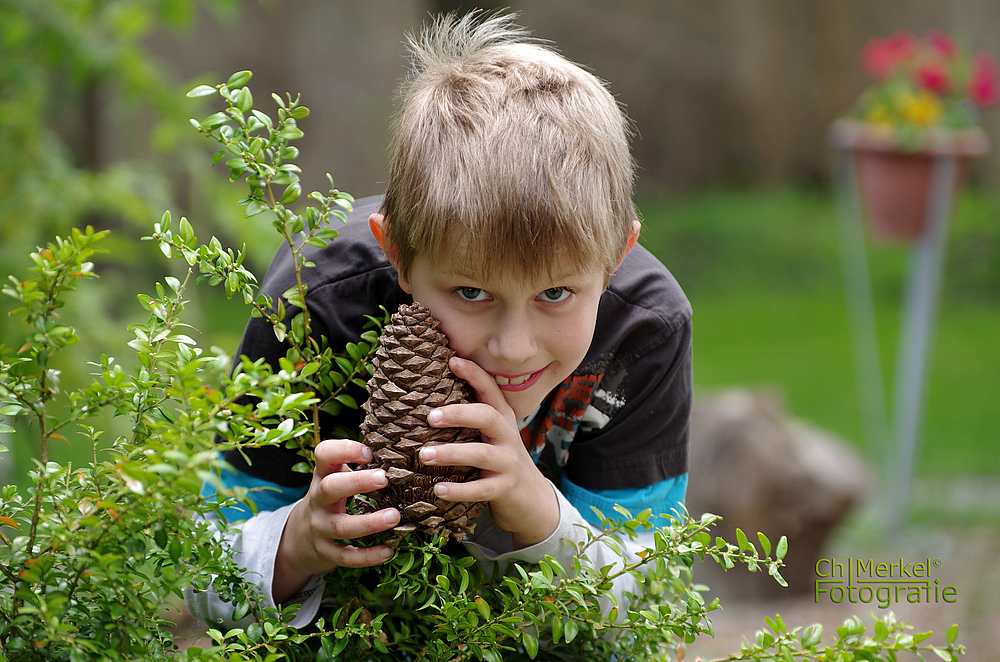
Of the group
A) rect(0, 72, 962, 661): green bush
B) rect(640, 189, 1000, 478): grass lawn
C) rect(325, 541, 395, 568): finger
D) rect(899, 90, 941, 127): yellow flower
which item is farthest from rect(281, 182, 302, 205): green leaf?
rect(640, 189, 1000, 478): grass lawn

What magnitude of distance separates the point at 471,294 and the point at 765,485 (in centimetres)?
199

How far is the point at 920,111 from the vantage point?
9.12ft

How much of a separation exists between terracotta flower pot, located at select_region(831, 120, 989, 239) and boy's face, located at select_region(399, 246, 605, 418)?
2.19 metres

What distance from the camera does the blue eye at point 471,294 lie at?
Answer: 33.7 inches

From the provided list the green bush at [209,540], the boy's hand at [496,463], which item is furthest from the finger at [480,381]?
the green bush at [209,540]

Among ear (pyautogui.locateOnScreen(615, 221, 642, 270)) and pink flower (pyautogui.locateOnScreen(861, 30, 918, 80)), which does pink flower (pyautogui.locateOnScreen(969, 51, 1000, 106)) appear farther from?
ear (pyautogui.locateOnScreen(615, 221, 642, 270))

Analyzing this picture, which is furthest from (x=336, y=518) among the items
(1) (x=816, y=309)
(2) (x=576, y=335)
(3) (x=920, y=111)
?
(1) (x=816, y=309)

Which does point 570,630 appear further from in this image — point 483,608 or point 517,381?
point 517,381

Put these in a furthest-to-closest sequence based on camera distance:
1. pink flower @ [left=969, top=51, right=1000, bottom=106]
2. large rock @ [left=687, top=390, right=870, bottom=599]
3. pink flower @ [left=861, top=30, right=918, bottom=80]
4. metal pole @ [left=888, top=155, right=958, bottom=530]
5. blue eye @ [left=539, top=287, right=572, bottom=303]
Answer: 1. pink flower @ [left=861, top=30, right=918, bottom=80]
2. pink flower @ [left=969, top=51, right=1000, bottom=106]
3. metal pole @ [left=888, top=155, right=958, bottom=530]
4. large rock @ [left=687, top=390, right=870, bottom=599]
5. blue eye @ [left=539, top=287, right=572, bottom=303]

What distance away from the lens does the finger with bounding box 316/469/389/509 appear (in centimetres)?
77

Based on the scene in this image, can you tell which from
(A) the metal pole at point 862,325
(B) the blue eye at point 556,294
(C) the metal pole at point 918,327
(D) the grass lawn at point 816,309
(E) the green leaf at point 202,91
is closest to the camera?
(E) the green leaf at point 202,91

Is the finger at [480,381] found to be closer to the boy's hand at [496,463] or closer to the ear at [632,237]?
the boy's hand at [496,463]

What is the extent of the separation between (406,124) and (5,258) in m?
1.61

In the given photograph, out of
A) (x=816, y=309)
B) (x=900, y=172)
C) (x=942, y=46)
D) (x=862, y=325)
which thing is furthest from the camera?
(x=816, y=309)
